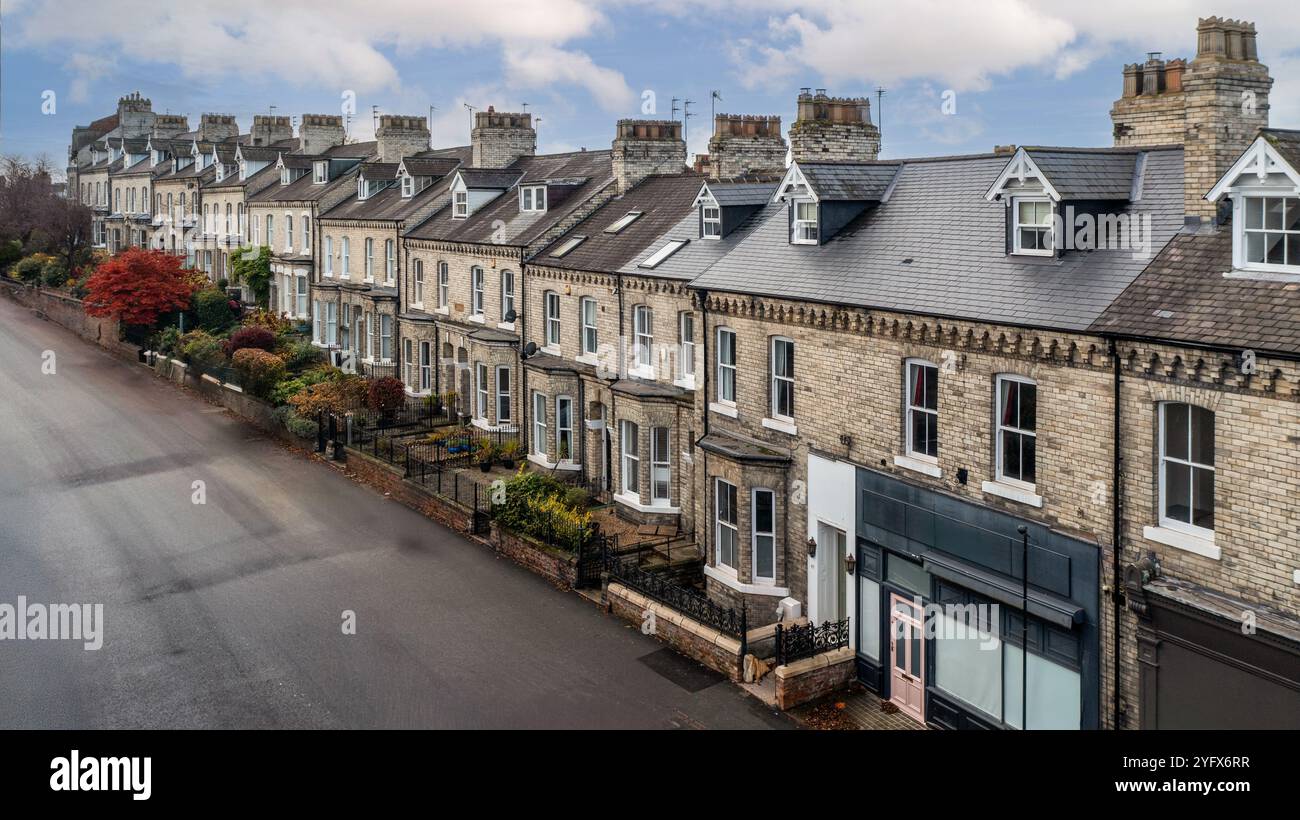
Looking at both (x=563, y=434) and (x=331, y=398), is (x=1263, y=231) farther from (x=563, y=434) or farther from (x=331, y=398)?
(x=331, y=398)

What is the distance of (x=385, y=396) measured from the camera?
41.9 meters

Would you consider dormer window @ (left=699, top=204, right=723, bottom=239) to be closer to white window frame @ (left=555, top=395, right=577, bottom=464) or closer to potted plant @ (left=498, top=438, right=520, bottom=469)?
white window frame @ (left=555, top=395, right=577, bottom=464)

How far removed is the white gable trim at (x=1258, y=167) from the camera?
45.4 feet

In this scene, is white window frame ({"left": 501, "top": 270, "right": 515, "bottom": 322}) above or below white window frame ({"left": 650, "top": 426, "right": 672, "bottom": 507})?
above

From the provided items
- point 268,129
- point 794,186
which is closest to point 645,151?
point 794,186

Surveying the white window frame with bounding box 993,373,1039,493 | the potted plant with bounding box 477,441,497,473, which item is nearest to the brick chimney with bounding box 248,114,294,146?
the potted plant with bounding box 477,441,497,473

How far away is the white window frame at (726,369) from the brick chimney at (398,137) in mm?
38845

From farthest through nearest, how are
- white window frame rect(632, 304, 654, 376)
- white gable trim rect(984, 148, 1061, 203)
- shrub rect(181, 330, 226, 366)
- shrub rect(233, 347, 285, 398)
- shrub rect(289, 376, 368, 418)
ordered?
shrub rect(181, 330, 226, 366) → shrub rect(233, 347, 285, 398) → shrub rect(289, 376, 368, 418) → white window frame rect(632, 304, 654, 376) → white gable trim rect(984, 148, 1061, 203)

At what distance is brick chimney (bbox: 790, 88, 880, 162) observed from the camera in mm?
27875

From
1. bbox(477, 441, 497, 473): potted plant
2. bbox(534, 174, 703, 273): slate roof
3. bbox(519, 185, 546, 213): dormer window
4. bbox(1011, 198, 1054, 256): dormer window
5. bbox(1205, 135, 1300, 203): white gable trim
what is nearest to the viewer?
bbox(1205, 135, 1300, 203): white gable trim

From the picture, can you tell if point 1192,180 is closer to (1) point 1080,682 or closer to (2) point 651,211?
(1) point 1080,682

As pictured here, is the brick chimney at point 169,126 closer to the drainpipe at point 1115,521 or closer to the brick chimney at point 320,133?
the brick chimney at point 320,133

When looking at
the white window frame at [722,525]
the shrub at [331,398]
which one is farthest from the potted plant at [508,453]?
the white window frame at [722,525]

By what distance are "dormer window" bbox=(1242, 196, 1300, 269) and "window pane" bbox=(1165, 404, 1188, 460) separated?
225 cm
